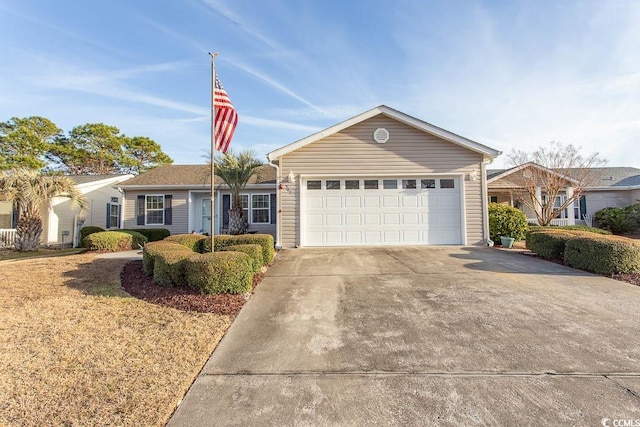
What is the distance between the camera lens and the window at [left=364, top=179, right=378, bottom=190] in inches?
416

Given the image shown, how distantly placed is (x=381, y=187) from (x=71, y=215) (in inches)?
607

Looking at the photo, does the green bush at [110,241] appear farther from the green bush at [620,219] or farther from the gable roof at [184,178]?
the green bush at [620,219]

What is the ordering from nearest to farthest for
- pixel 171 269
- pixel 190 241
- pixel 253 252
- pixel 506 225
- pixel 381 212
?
pixel 171 269 < pixel 253 252 < pixel 190 241 < pixel 381 212 < pixel 506 225

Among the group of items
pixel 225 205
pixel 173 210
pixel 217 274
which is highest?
pixel 225 205

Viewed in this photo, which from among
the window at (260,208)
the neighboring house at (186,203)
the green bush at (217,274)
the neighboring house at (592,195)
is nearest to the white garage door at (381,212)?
the neighboring house at (186,203)

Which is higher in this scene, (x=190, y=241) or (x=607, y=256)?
(x=190, y=241)

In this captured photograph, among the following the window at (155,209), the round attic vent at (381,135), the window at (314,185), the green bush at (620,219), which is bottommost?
the green bush at (620,219)

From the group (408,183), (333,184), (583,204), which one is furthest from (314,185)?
(583,204)

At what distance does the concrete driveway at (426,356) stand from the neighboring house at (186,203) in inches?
355

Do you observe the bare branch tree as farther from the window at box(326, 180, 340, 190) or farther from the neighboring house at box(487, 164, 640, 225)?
the window at box(326, 180, 340, 190)

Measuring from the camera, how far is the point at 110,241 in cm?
1062

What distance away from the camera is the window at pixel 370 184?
34.7ft

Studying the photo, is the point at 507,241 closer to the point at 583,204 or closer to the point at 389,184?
the point at 389,184

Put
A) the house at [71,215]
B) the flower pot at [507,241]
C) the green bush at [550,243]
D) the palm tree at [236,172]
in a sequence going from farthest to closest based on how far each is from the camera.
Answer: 1. the house at [71,215]
2. the palm tree at [236,172]
3. the flower pot at [507,241]
4. the green bush at [550,243]
